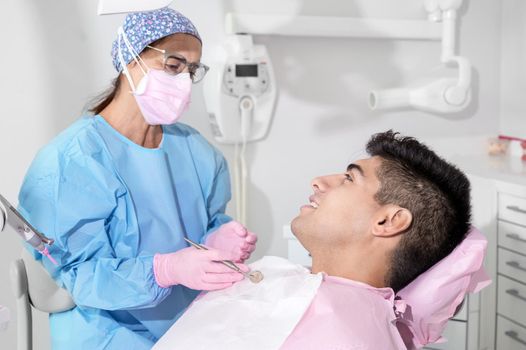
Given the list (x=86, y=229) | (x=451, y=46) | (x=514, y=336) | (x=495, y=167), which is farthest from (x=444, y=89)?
(x=86, y=229)


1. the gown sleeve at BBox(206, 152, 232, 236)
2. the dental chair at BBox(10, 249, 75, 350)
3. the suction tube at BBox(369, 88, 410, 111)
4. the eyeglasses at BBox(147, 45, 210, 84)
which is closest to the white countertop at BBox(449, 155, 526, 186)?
the suction tube at BBox(369, 88, 410, 111)

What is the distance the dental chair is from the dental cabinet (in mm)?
1259

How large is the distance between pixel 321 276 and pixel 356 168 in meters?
0.25

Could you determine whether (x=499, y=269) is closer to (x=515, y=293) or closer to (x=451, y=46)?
(x=515, y=293)

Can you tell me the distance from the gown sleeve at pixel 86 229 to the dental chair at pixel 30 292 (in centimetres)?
3

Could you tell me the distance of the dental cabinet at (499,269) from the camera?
213 cm

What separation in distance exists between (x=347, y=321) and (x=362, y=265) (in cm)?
17

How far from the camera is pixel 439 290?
4.13ft

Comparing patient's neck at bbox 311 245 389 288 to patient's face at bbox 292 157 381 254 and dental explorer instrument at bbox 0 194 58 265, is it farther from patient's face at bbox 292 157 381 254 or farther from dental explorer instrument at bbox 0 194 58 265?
dental explorer instrument at bbox 0 194 58 265

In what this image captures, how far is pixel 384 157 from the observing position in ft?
4.36

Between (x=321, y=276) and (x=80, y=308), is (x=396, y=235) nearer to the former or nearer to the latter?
(x=321, y=276)

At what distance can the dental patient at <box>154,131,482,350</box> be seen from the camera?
1178 mm

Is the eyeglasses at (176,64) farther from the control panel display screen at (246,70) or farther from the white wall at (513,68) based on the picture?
the white wall at (513,68)

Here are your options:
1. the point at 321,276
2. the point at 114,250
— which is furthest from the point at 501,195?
the point at 114,250
